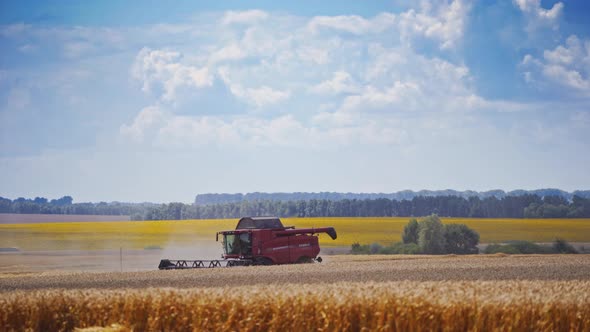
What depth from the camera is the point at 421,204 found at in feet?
402

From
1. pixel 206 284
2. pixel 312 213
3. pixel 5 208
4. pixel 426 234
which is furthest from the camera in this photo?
pixel 5 208

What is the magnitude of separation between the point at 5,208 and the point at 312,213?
77.9 metres

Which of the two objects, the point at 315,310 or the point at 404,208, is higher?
the point at 404,208

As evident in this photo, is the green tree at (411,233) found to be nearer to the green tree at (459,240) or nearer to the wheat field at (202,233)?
the wheat field at (202,233)

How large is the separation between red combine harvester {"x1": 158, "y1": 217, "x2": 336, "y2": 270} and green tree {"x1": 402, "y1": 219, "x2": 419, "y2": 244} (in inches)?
1030

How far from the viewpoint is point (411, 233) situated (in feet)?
222

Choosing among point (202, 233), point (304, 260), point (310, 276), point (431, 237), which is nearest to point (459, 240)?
point (431, 237)

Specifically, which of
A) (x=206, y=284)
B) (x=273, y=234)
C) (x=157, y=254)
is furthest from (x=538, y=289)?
(x=157, y=254)

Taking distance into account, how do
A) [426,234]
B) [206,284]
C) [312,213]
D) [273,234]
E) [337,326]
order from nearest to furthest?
[337,326] → [206,284] → [273,234] → [426,234] → [312,213]

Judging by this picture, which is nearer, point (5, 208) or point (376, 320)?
point (376, 320)

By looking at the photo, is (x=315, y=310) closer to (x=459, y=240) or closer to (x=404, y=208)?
(x=459, y=240)

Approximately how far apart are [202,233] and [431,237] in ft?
114

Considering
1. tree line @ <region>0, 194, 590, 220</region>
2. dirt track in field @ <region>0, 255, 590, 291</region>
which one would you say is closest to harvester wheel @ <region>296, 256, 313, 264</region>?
dirt track in field @ <region>0, 255, 590, 291</region>

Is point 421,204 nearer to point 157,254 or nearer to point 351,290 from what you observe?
point 157,254
